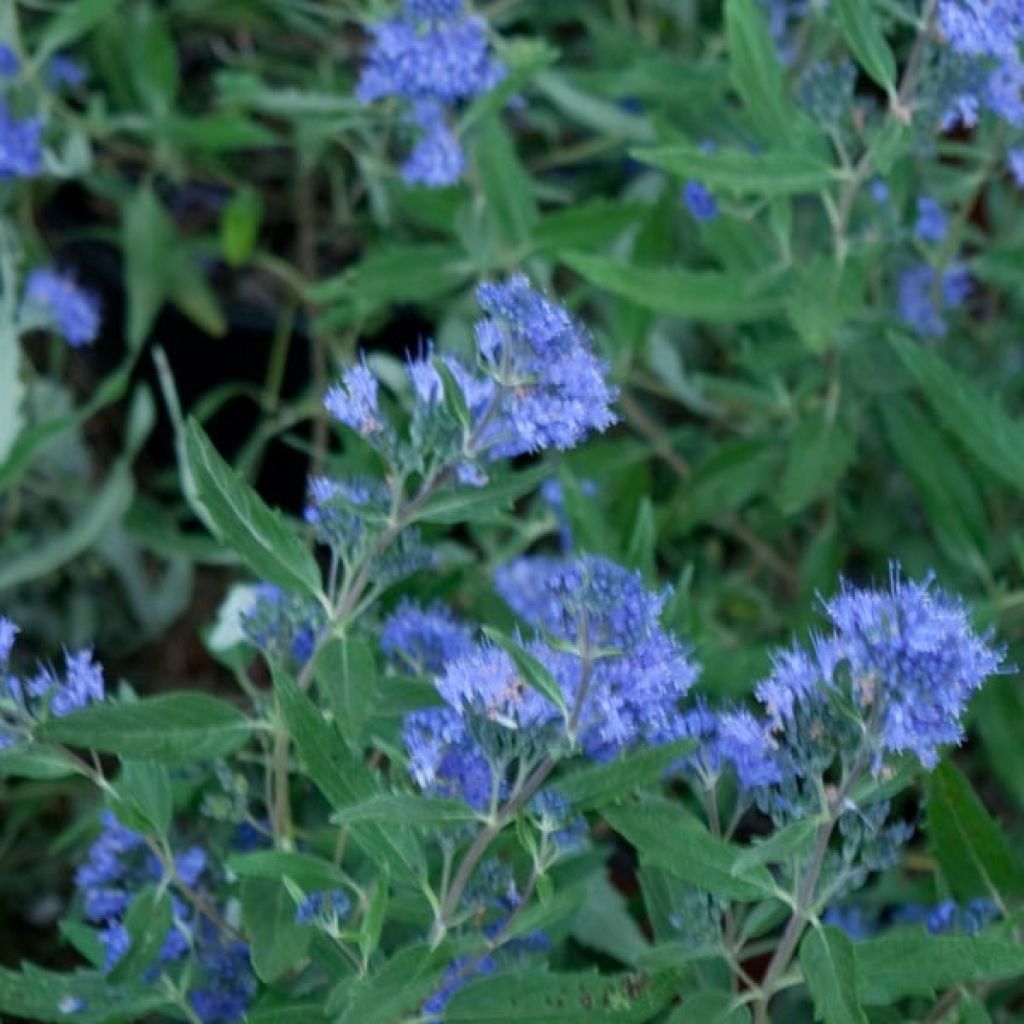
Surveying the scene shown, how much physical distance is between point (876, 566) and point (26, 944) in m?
0.76

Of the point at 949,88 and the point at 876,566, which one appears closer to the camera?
the point at 949,88

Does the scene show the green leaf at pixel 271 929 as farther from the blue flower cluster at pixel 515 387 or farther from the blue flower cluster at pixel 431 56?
the blue flower cluster at pixel 431 56

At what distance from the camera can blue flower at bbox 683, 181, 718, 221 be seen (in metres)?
1.23

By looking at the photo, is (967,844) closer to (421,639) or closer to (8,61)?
(421,639)

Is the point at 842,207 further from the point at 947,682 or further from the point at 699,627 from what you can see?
the point at 947,682

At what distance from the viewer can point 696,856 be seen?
2.56 feet

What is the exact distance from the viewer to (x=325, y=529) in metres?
0.86

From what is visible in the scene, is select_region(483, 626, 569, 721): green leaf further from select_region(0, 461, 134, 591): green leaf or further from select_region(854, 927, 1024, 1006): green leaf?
select_region(0, 461, 134, 591): green leaf

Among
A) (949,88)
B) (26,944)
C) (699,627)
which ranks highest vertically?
(949,88)

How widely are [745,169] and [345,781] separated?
0.48m

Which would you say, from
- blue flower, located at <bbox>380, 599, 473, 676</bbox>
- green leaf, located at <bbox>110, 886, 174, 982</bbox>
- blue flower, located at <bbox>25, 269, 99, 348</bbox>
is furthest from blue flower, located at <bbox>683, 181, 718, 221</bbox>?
green leaf, located at <bbox>110, 886, 174, 982</bbox>

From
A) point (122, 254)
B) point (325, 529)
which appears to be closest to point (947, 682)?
point (325, 529)

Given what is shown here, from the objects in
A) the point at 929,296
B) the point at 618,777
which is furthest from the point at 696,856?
the point at 929,296

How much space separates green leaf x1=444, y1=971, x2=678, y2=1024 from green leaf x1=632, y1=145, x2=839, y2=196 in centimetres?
50
